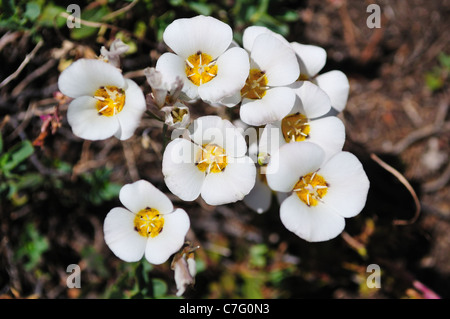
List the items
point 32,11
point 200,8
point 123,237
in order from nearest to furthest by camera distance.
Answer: point 123,237 → point 32,11 → point 200,8

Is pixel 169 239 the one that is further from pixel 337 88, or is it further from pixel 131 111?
pixel 337 88

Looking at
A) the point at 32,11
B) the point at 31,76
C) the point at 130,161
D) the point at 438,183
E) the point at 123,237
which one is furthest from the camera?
the point at 438,183

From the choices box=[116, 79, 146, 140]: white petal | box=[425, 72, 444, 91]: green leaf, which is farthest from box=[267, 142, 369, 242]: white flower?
box=[425, 72, 444, 91]: green leaf

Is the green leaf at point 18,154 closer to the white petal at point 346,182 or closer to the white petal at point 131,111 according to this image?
the white petal at point 131,111

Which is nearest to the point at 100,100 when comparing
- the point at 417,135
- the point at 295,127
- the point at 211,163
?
the point at 211,163

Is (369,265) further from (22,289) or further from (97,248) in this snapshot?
(22,289)

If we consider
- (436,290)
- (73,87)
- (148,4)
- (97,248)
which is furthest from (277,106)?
(436,290)

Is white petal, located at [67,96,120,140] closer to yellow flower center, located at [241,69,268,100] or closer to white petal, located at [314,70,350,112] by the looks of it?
yellow flower center, located at [241,69,268,100]
